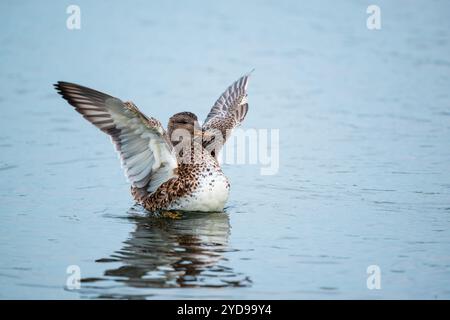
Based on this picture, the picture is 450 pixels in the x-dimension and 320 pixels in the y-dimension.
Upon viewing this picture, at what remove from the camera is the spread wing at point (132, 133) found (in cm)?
852

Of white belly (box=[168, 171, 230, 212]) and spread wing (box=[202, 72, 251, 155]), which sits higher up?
spread wing (box=[202, 72, 251, 155])

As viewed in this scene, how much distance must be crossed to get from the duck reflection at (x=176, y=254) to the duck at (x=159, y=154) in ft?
0.65

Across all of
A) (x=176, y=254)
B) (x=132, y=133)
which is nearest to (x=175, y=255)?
(x=176, y=254)

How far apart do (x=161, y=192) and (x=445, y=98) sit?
543 cm

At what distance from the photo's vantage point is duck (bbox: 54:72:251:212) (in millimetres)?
8586

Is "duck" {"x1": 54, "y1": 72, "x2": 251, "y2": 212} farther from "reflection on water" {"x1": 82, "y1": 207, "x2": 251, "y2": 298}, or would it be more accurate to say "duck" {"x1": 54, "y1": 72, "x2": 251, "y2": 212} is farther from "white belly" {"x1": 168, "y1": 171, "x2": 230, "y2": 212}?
"reflection on water" {"x1": 82, "y1": 207, "x2": 251, "y2": 298}

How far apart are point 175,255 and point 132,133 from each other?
1.53 meters

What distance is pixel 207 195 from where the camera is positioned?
899 cm

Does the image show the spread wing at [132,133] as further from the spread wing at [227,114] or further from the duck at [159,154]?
the spread wing at [227,114]

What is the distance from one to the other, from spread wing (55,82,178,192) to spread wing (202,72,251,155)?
77cm

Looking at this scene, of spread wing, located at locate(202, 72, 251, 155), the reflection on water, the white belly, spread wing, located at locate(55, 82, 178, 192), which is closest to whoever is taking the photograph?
the reflection on water

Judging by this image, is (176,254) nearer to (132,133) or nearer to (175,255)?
(175,255)

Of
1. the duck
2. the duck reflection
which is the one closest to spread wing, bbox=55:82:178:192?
the duck

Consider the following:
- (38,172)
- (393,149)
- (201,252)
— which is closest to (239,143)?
(393,149)
